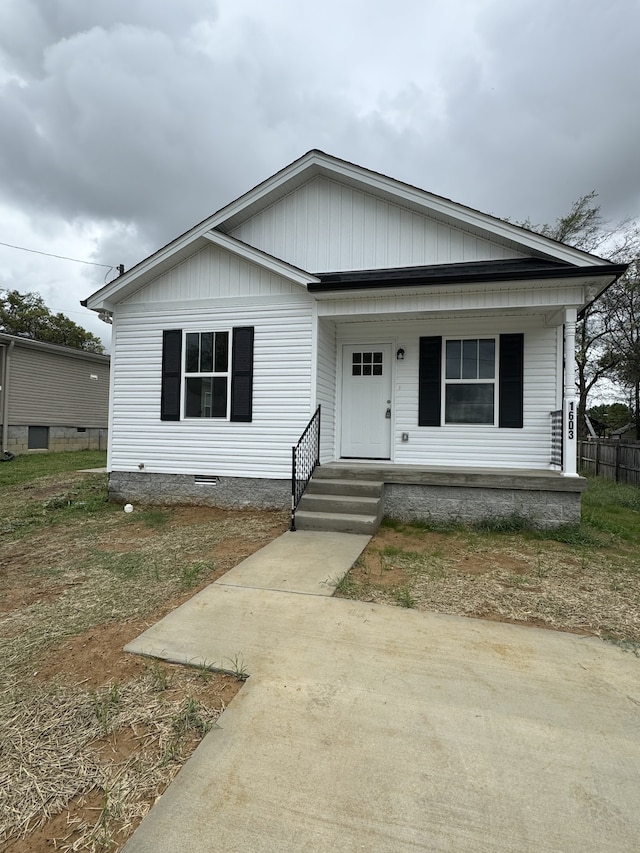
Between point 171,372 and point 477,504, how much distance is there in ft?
18.0

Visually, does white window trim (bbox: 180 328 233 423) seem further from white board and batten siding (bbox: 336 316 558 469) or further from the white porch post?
the white porch post

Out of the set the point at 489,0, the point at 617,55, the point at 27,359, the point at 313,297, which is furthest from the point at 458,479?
the point at 27,359

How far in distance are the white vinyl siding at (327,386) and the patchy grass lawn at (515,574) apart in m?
1.95

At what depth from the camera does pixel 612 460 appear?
1259 cm

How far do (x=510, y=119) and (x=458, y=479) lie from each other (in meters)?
16.0

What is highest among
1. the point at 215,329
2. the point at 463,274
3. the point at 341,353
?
the point at 463,274

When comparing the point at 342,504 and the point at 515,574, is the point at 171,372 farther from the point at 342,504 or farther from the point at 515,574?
the point at 515,574

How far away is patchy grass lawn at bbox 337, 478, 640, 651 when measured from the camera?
138 inches

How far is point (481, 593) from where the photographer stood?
3883 mm

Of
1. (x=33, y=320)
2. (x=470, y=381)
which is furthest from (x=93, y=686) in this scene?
(x=33, y=320)

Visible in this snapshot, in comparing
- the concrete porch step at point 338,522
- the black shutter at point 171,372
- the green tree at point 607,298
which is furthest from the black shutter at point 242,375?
the green tree at point 607,298

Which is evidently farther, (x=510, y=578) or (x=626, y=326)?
(x=626, y=326)

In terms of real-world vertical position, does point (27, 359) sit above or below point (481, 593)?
above

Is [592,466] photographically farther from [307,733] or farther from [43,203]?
[43,203]
